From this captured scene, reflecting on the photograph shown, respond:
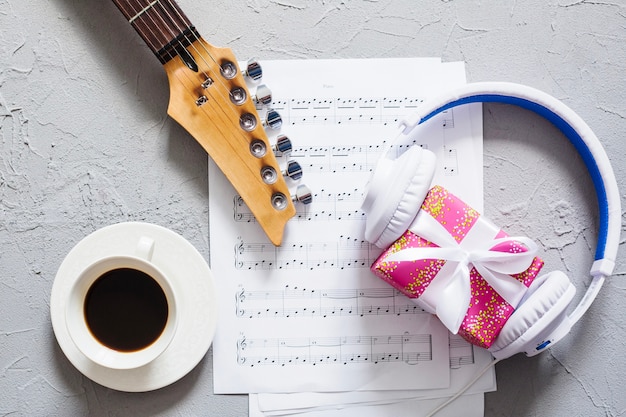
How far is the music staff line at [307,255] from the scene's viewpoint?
73 cm

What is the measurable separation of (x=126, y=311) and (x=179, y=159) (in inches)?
7.4

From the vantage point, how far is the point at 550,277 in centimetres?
68

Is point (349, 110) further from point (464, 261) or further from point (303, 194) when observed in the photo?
point (464, 261)

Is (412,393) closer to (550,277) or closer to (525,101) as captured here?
(550,277)

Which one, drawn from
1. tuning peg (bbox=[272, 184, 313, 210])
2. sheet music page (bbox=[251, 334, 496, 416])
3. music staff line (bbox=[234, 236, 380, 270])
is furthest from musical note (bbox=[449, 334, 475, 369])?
tuning peg (bbox=[272, 184, 313, 210])

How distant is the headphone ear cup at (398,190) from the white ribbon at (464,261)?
0.02 m

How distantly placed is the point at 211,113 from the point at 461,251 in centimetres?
32

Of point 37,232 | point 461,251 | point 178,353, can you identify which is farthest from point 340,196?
point 37,232

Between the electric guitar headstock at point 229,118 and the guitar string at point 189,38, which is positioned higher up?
the guitar string at point 189,38

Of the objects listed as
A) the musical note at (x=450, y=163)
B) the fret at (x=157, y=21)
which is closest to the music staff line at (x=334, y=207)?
the musical note at (x=450, y=163)

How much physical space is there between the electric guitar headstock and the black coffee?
148 millimetres

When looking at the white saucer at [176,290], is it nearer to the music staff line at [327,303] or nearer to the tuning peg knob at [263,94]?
the music staff line at [327,303]

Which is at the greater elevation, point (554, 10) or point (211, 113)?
point (211, 113)

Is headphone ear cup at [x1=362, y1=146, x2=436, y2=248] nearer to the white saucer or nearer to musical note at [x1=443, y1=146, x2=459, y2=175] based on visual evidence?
musical note at [x1=443, y1=146, x2=459, y2=175]
